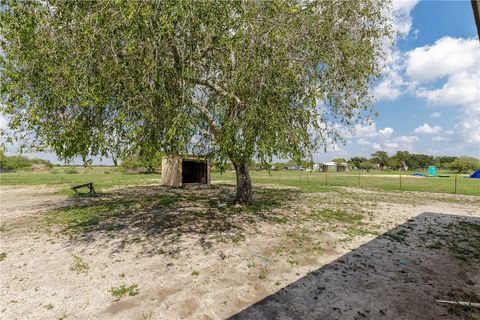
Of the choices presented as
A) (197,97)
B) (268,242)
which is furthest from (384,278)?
(197,97)

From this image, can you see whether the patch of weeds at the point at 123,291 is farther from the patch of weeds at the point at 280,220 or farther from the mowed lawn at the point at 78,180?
the mowed lawn at the point at 78,180

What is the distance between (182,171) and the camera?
89.3 ft

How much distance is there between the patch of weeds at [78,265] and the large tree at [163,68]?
2.79 m

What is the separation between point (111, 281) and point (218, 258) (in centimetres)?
249

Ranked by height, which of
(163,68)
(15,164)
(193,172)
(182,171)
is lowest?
(193,172)

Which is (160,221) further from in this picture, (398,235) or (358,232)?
(398,235)

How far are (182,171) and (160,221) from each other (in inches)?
680

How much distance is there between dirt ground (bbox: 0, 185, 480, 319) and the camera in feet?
14.8

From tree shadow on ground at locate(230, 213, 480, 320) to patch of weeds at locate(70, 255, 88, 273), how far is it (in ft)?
13.4

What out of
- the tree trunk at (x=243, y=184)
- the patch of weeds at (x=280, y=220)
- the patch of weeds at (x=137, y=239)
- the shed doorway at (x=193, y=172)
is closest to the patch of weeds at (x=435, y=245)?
the patch of weeds at (x=280, y=220)

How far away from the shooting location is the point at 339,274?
5.78 meters

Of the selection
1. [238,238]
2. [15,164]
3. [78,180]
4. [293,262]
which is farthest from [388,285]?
[15,164]

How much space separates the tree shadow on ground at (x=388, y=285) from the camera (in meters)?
4.38

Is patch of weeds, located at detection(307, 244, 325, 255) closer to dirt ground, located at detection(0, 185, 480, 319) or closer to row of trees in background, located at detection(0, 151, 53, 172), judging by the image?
dirt ground, located at detection(0, 185, 480, 319)
